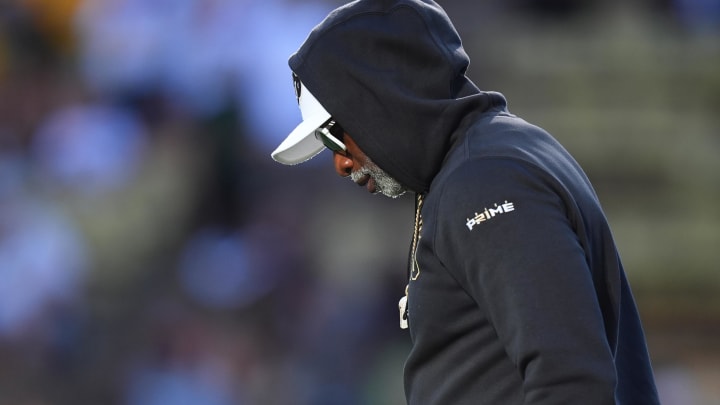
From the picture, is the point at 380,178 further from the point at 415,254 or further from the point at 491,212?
the point at 491,212

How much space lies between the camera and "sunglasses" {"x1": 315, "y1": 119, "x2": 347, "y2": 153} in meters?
2.30

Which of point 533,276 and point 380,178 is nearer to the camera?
point 533,276

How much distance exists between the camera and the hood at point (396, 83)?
2195mm

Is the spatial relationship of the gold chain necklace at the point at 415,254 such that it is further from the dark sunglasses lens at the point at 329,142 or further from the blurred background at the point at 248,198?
the blurred background at the point at 248,198

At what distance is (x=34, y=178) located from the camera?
8.36 meters

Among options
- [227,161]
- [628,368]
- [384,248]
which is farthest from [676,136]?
[628,368]

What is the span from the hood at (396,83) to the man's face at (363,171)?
0.04 meters

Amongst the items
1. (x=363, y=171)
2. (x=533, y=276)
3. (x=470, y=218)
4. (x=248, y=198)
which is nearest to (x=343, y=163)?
(x=363, y=171)

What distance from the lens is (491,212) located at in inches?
78.2

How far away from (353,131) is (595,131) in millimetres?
7182

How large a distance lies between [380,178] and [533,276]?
0.47 m

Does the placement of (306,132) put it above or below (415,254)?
above

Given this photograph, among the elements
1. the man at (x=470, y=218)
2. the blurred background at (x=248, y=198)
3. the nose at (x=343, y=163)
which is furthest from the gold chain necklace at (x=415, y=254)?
the blurred background at (x=248, y=198)

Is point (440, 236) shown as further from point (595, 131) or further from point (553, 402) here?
point (595, 131)
